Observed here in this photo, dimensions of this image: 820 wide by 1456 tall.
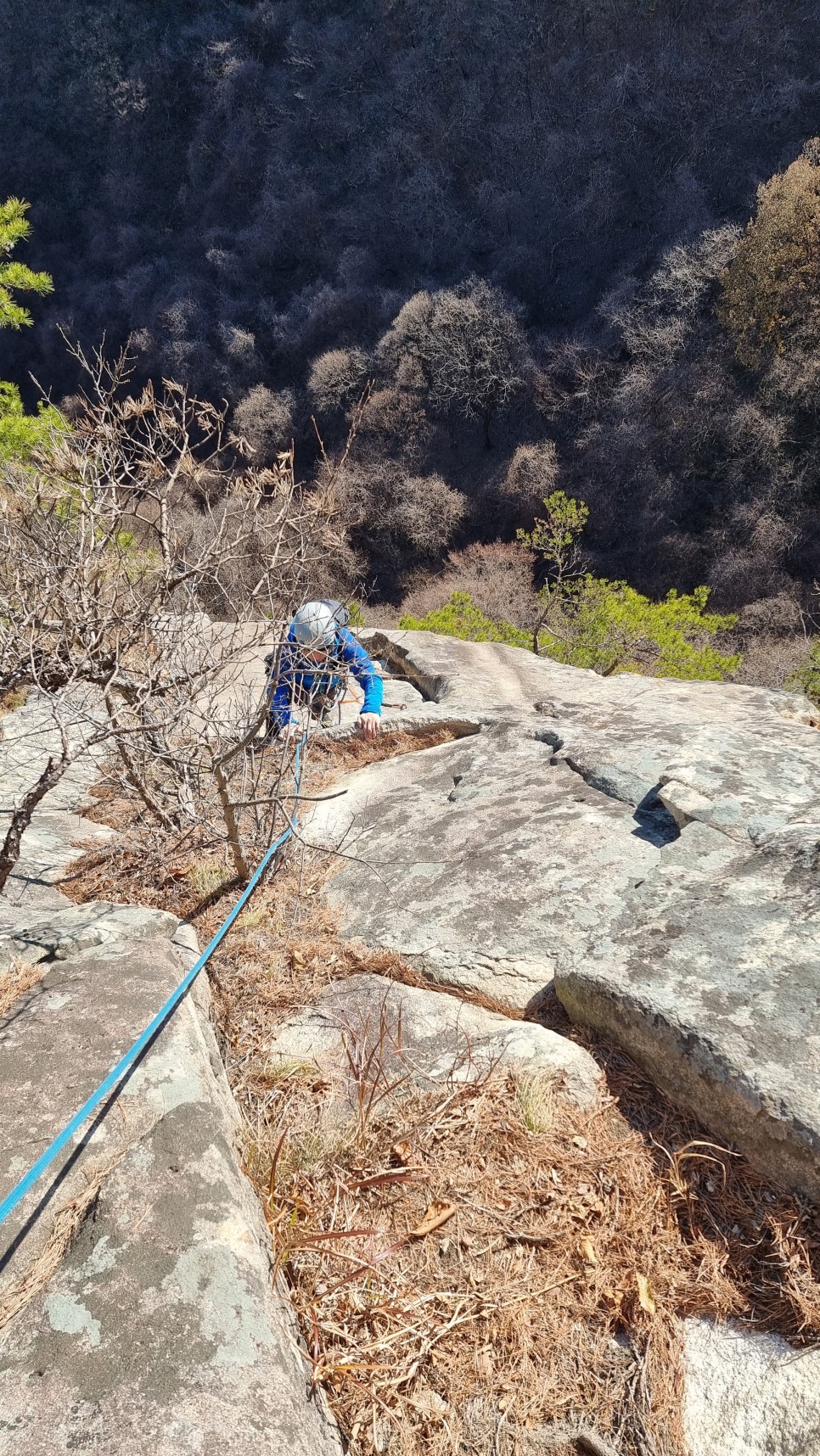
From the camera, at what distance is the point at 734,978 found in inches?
79.6

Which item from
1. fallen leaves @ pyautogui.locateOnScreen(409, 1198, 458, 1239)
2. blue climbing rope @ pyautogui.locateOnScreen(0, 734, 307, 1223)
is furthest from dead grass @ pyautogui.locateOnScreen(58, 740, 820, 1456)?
blue climbing rope @ pyautogui.locateOnScreen(0, 734, 307, 1223)

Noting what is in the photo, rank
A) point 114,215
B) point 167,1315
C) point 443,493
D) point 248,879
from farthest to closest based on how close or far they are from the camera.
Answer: point 114,215
point 443,493
point 248,879
point 167,1315

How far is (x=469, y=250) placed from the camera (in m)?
23.9

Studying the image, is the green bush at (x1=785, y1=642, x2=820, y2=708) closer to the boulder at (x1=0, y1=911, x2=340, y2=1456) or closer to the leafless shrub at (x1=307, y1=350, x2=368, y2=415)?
the boulder at (x1=0, y1=911, x2=340, y2=1456)

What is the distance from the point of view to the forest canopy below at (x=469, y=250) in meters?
18.6

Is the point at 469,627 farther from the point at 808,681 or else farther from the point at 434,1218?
the point at 434,1218

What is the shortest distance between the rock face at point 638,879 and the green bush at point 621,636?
4988mm

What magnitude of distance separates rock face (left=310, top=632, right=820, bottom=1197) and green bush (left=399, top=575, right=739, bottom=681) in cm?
499

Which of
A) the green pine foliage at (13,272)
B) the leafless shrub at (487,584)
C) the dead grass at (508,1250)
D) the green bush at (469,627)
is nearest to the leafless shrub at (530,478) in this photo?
the leafless shrub at (487,584)

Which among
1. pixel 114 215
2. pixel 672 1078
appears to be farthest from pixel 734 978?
pixel 114 215

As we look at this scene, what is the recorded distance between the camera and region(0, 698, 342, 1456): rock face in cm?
120

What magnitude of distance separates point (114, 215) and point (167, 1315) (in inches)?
1475

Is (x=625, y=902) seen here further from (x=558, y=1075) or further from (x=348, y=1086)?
(x=348, y=1086)

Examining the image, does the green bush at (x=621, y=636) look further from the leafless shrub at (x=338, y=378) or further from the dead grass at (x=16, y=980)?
the leafless shrub at (x=338, y=378)
